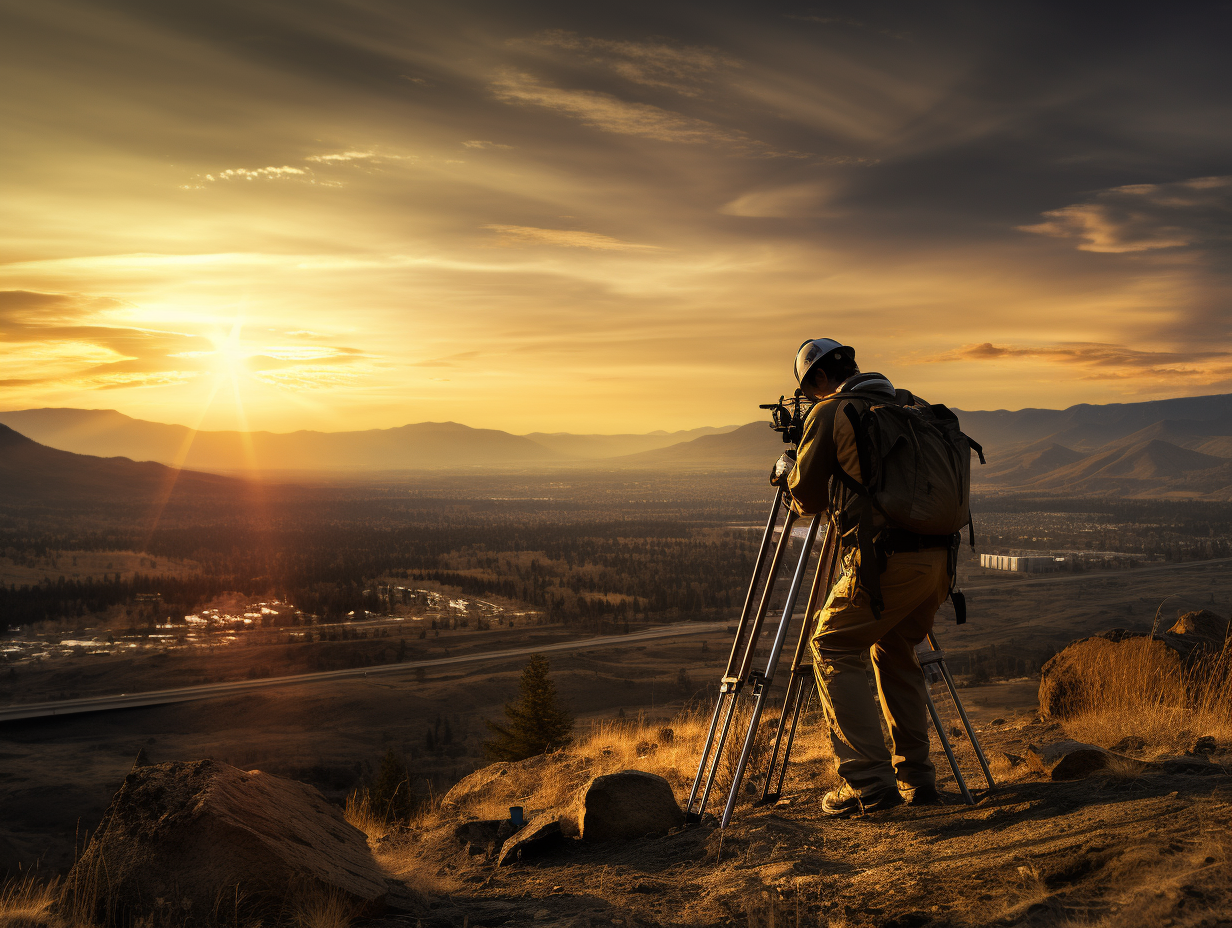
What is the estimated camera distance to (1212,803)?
402cm

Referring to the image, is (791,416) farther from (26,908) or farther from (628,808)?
(26,908)

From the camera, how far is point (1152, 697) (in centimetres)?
834

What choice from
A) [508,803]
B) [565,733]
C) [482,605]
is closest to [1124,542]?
[482,605]

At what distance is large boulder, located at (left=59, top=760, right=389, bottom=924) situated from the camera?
4.61m

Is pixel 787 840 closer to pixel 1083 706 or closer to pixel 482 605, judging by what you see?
pixel 1083 706

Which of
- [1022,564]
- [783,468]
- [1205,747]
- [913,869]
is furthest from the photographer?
[1022,564]

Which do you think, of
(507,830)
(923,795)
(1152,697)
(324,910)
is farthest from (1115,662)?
(324,910)

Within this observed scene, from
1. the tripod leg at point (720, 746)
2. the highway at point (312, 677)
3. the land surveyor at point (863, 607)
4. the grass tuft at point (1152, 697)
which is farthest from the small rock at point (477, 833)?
the highway at point (312, 677)

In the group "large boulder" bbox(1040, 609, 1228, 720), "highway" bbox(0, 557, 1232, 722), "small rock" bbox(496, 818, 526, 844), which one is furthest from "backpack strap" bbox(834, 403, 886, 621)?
"highway" bbox(0, 557, 1232, 722)

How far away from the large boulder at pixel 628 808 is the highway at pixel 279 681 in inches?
1685

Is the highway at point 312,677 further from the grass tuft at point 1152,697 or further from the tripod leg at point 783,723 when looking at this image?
the tripod leg at point 783,723

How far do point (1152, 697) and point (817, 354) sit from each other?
5.90 m

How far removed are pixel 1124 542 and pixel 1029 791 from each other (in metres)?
132

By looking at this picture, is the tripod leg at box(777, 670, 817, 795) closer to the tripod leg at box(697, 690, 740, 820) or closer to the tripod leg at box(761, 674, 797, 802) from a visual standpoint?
the tripod leg at box(761, 674, 797, 802)
